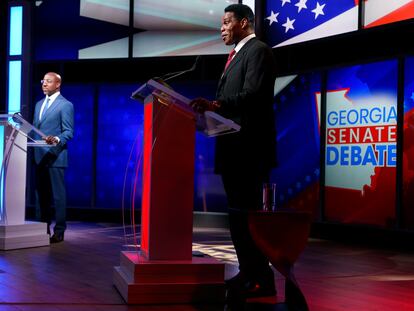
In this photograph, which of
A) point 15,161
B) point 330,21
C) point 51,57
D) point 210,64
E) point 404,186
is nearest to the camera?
point 15,161

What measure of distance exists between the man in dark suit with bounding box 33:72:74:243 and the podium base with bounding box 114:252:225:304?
2.72 meters

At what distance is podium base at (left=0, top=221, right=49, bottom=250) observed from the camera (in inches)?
212

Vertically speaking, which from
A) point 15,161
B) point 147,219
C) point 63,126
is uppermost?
point 63,126

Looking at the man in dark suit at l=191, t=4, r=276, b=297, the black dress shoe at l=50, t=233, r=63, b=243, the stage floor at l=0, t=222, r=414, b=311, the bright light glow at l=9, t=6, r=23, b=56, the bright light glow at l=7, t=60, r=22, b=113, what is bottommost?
the stage floor at l=0, t=222, r=414, b=311

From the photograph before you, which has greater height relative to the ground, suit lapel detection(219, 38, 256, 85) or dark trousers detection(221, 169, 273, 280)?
suit lapel detection(219, 38, 256, 85)

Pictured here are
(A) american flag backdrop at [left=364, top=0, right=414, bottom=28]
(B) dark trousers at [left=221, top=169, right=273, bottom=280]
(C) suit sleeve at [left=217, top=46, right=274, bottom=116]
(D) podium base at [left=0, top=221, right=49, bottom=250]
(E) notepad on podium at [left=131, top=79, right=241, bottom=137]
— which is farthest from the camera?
(A) american flag backdrop at [left=364, top=0, right=414, bottom=28]

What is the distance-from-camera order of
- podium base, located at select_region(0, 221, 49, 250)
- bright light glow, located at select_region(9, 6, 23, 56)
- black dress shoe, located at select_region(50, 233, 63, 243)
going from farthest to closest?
bright light glow, located at select_region(9, 6, 23, 56) < black dress shoe, located at select_region(50, 233, 63, 243) < podium base, located at select_region(0, 221, 49, 250)

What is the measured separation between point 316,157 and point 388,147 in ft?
3.48

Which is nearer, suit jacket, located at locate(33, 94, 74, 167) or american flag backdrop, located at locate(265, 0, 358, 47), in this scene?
suit jacket, located at locate(33, 94, 74, 167)

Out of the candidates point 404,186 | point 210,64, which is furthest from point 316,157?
point 210,64

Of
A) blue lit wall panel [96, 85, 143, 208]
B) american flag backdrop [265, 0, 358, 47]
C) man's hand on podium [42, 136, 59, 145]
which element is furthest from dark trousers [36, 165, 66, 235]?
american flag backdrop [265, 0, 358, 47]

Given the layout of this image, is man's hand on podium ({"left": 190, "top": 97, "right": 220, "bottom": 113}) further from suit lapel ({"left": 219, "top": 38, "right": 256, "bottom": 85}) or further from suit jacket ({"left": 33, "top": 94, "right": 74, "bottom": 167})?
suit jacket ({"left": 33, "top": 94, "right": 74, "bottom": 167})

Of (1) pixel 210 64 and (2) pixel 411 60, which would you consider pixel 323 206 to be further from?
(1) pixel 210 64

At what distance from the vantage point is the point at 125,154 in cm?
884
